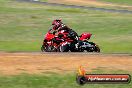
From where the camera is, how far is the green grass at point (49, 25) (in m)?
39.1

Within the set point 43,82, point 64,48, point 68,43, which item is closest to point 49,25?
point 68,43

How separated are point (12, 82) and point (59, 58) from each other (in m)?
6.22

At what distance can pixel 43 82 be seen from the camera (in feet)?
55.8

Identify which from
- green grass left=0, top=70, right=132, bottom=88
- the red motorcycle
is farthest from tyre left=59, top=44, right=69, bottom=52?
green grass left=0, top=70, right=132, bottom=88

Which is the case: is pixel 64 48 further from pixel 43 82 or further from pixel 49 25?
pixel 49 25

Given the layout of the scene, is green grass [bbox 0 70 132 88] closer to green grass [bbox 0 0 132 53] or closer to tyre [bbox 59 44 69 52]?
tyre [bbox 59 44 69 52]

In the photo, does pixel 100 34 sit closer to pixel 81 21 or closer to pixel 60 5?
pixel 81 21

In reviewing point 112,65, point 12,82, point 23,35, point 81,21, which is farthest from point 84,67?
point 81,21

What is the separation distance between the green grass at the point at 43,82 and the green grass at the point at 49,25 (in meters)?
16.9

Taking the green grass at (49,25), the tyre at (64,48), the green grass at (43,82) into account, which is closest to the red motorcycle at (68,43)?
the tyre at (64,48)

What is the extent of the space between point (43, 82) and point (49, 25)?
114 ft

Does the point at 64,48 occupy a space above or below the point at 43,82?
below

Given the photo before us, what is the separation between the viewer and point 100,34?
154ft

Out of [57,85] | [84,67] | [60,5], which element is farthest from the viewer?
[60,5]
